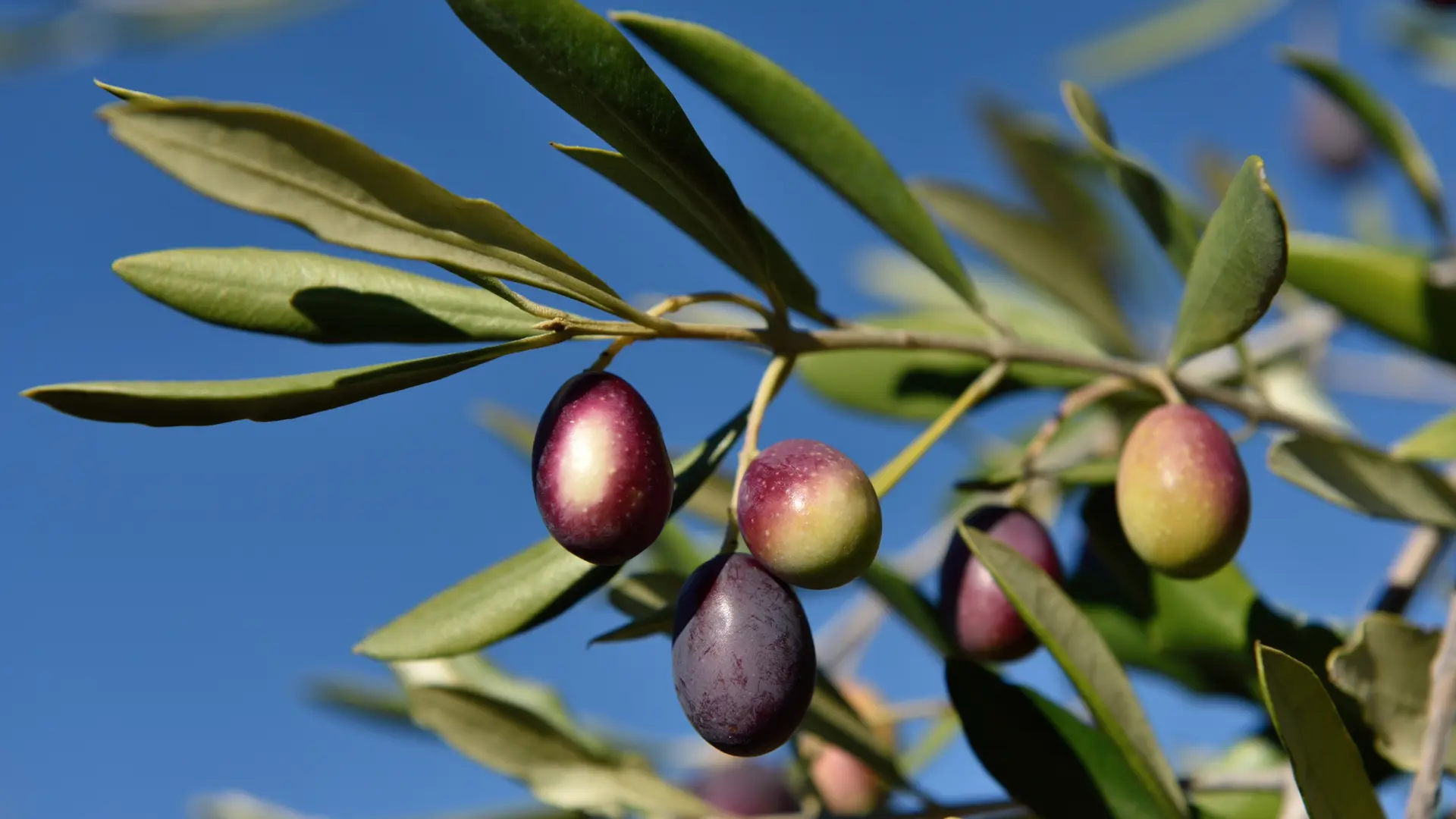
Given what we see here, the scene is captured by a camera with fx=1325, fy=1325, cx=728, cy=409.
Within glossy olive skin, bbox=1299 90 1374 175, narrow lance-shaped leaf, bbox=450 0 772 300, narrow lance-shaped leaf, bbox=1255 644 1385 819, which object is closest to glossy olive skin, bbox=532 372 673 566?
narrow lance-shaped leaf, bbox=450 0 772 300

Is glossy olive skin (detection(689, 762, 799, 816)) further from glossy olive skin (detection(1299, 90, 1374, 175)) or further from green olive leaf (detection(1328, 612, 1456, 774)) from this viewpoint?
glossy olive skin (detection(1299, 90, 1374, 175))

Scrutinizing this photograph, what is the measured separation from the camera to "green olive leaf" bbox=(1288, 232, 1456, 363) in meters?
1.24

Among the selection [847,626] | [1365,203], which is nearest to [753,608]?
[847,626]

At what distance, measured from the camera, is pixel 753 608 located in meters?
0.78

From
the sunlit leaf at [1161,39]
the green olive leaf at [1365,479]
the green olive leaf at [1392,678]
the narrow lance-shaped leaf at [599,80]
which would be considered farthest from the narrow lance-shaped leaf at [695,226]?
the sunlit leaf at [1161,39]

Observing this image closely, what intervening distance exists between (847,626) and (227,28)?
161 cm

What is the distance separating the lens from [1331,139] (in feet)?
11.2

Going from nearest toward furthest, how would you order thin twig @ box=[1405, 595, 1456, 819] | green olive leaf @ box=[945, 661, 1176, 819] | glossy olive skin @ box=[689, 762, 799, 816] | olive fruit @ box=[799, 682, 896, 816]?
thin twig @ box=[1405, 595, 1456, 819], green olive leaf @ box=[945, 661, 1176, 819], glossy olive skin @ box=[689, 762, 799, 816], olive fruit @ box=[799, 682, 896, 816]

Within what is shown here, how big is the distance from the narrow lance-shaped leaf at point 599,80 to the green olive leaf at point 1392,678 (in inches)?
24.2

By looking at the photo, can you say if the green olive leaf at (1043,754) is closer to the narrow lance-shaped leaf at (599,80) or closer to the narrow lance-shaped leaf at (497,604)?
the narrow lance-shaped leaf at (497,604)

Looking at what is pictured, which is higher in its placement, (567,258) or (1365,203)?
(1365,203)

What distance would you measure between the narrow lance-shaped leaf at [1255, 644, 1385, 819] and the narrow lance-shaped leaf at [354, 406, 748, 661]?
401 mm

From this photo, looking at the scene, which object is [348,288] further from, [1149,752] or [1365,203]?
[1365,203]

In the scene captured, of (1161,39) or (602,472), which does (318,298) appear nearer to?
(602,472)
